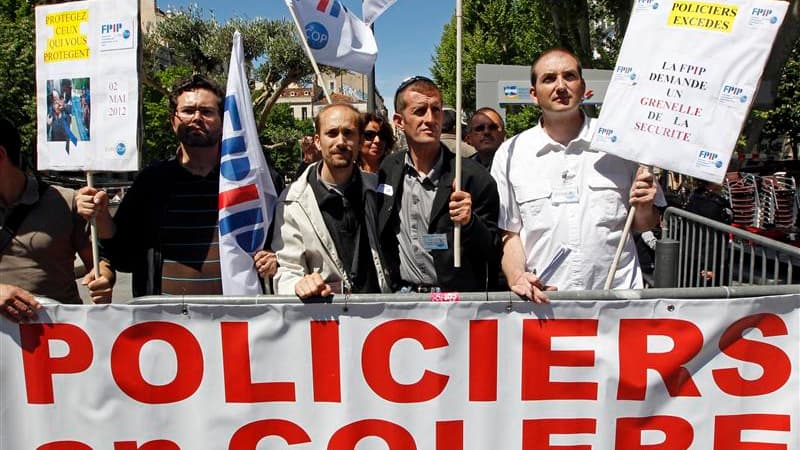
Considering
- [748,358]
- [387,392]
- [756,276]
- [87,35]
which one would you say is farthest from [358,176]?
[756,276]

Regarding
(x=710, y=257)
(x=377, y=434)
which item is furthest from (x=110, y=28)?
(x=710, y=257)

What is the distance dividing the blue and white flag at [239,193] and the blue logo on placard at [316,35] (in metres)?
1.00

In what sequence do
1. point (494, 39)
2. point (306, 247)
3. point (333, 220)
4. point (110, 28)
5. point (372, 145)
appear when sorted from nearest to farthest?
point (110, 28)
point (306, 247)
point (333, 220)
point (372, 145)
point (494, 39)

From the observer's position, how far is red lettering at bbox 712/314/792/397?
7.81 ft

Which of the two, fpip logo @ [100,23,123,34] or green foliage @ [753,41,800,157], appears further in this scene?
green foliage @ [753,41,800,157]

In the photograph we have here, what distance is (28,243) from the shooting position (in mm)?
2775

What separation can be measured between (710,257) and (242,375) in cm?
383

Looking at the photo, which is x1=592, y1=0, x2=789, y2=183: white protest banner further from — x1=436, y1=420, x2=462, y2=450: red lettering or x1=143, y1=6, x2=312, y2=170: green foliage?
x1=143, y1=6, x2=312, y2=170: green foliage

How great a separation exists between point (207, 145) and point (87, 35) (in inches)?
27.5

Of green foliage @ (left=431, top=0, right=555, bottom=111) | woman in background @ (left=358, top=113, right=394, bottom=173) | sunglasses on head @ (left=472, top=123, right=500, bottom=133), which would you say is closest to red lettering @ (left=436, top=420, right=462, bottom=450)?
woman in background @ (left=358, top=113, right=394, bottom=173)

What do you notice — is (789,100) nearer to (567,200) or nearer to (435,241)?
(567,200)

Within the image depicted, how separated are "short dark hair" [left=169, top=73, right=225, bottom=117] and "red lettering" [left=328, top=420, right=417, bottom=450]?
1.69m

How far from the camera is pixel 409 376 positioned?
241 cm

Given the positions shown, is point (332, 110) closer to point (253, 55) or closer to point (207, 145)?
point (207, 145)
